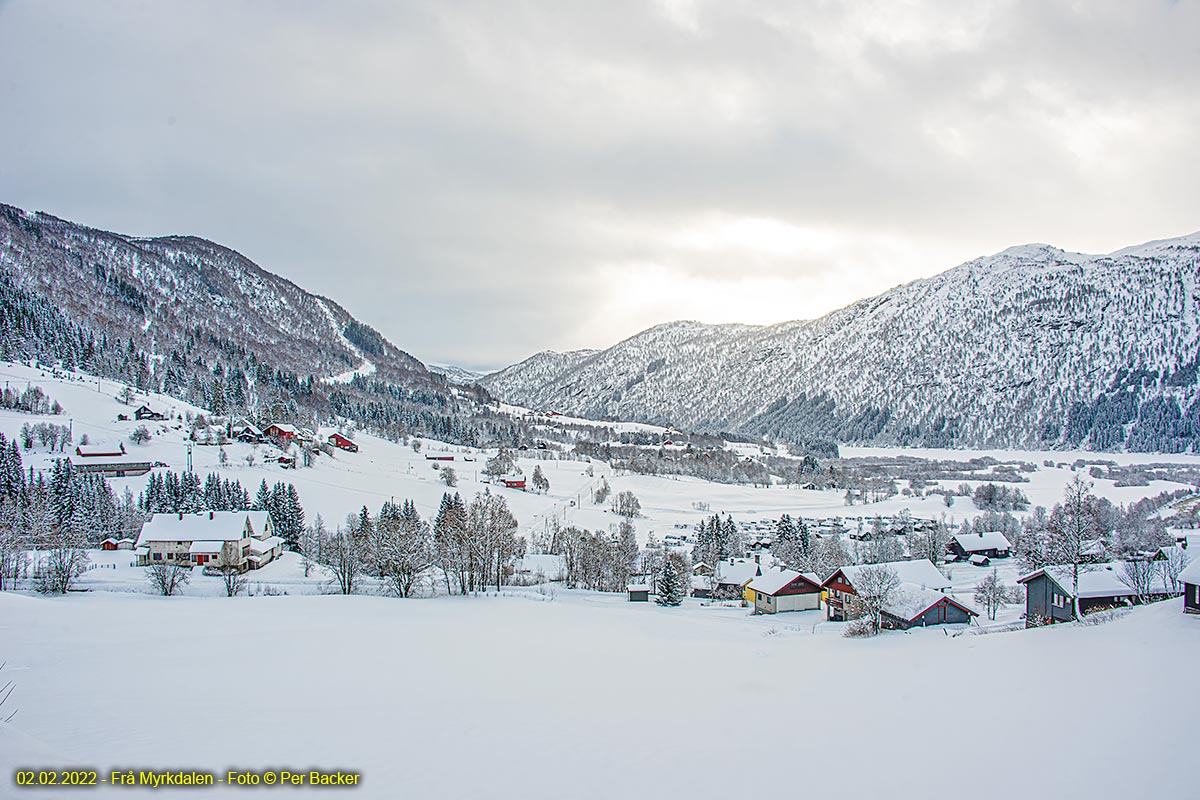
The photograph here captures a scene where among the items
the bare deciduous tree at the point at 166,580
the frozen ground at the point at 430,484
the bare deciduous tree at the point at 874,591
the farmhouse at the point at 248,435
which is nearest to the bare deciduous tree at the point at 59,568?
the bare deciduous tree at the point at 166,580

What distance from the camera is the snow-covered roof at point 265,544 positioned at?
152ft

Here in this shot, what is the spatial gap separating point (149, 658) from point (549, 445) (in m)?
140

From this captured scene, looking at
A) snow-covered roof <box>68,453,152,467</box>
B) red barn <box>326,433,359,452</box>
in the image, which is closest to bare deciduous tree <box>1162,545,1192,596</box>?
snow-covered roof <box>68,453,152,467</box>

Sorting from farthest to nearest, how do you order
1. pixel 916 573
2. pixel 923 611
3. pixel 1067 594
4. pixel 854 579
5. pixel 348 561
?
pixel 348 561
pixel 916 573
pixel 854 579
pixel 923 611
pixel 1067 594

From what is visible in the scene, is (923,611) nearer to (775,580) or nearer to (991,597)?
(991,597)

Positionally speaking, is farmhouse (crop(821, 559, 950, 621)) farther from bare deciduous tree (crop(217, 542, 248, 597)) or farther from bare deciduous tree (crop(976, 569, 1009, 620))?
bare deciduous tree (crop(217, 542, 248, 597))

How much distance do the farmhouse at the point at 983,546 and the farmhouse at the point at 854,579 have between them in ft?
105

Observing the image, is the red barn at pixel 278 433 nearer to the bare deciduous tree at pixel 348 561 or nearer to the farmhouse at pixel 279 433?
the farmhouse at pixel 279 433

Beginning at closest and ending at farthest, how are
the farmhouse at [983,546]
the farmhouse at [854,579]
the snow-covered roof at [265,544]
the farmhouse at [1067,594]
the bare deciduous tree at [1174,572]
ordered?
the farmhouse at [1067,594], the bare deciduous tree at [1174,572], the farmhouse at [854,579], the snow-covered roof at [265,544], the farmhouse at [983,546]

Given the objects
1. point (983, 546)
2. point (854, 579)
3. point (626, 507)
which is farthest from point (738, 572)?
point (626, 507)

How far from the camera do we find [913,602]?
32312 millimetres

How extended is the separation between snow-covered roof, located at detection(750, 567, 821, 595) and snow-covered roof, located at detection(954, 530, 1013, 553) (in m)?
31.9

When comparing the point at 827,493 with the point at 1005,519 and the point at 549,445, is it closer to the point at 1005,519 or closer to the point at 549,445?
the point at 1005,519

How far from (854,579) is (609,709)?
87.5 feet
